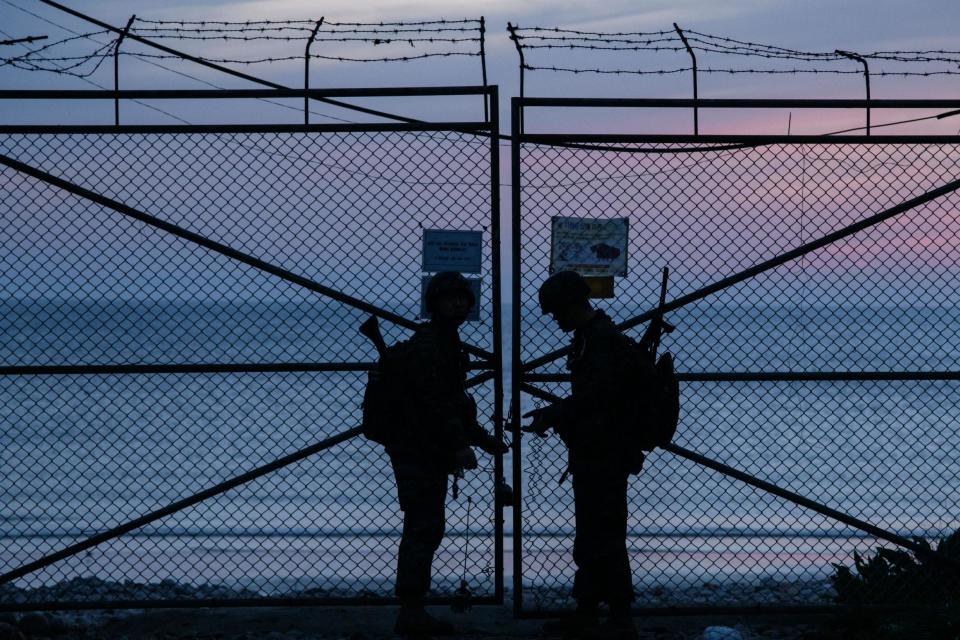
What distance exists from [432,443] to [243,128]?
184 centimetres

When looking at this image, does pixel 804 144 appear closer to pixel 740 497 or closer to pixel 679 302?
pixel 679 302

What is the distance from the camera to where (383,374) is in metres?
5.55

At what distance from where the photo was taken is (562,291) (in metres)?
5.61

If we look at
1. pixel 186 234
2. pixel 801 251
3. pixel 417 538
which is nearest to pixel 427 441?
pixel 417 538

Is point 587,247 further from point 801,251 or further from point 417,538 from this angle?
point 417,538

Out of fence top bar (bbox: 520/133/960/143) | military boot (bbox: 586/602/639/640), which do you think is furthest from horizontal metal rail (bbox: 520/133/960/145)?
military boot (bbox: 586/602/639/640)

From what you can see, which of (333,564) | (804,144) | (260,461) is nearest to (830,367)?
(260,461)

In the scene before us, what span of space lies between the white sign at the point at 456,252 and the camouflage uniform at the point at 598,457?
2.23ft

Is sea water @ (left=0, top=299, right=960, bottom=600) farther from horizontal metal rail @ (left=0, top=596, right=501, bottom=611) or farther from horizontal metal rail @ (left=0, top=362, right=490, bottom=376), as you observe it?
horizontal metal rail @ (left=0, top=362, right=490, bottom=376)

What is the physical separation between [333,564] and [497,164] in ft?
15.9

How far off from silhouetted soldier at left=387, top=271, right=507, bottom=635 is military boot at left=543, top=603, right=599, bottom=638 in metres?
0.59

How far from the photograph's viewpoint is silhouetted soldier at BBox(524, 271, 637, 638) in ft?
18.2

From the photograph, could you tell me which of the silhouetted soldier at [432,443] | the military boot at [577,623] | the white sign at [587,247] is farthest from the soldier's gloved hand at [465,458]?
the white sign at [587,247]

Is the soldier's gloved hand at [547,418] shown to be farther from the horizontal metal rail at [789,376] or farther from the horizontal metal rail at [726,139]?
the horizontal metal rail at [726,139]
